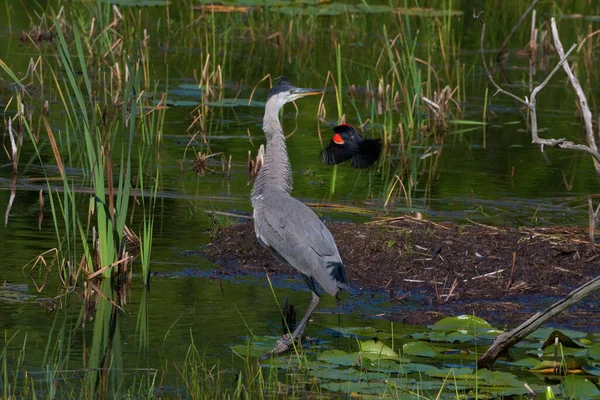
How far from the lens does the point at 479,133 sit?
13.1m

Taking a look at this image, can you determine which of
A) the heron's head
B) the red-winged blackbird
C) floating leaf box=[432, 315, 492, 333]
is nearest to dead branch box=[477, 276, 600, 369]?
floating leaf box=[432, 315, 492, 333]

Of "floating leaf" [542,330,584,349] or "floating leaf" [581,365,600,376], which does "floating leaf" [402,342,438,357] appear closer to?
"floating leaf" [542,330,584,349]

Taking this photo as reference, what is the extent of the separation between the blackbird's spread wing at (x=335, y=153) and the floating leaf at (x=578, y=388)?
4360 millimetres

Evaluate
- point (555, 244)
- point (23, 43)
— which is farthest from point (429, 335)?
point (23, 43)

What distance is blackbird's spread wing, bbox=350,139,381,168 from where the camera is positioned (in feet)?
31.2

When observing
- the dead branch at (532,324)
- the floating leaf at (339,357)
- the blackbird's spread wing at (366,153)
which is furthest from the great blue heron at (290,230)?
the blackbird's spread wing at (366,153)

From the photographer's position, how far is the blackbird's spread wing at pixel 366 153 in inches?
375

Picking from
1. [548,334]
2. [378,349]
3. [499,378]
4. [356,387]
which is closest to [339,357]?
[378,349]

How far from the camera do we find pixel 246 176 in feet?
34.0

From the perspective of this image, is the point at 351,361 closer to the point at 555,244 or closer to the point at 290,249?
the point at 290,249

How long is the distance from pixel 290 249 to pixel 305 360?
1.32m

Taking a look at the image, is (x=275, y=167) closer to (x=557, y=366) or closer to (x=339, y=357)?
(x=339, y=357)

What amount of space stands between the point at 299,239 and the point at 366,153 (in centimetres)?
330

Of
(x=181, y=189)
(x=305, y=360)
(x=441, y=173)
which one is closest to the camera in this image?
(x=305, y=360)
